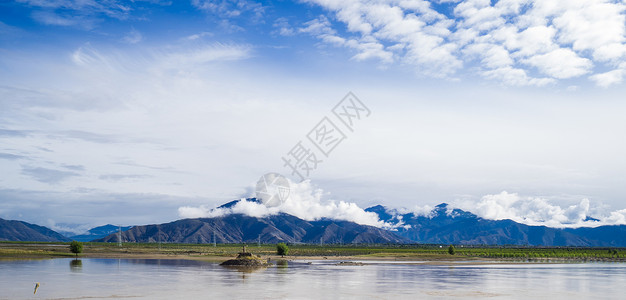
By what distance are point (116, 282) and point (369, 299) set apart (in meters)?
28.7

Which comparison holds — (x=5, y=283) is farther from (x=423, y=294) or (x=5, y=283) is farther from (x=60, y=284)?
(x=423, y=294)

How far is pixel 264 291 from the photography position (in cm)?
4812

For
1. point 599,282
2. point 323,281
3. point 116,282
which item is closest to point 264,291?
point 323,281

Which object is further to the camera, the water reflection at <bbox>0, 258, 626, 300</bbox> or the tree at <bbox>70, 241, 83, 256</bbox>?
the tree at <bbox>70, 241, 83, 256</bbox>

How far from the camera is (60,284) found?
171 feet

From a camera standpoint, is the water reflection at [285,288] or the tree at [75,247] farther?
the tree at [75,247]

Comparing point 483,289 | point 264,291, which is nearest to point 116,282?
point 264,291

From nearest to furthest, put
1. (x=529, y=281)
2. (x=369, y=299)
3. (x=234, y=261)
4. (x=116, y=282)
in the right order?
(x=369, y=299)
(x=116, y=282)
(x=529, y=281)
(x=234, y=261)

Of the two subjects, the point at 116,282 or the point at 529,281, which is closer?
the point at 116,282

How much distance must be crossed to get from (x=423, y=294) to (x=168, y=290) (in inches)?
948

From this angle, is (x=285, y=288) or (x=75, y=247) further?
(x=75, y=247)

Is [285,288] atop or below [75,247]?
below

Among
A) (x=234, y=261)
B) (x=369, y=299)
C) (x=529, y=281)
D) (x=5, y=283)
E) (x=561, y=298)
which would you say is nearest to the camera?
(x=369, y=299)

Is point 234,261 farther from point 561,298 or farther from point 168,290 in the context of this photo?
point 561,298
